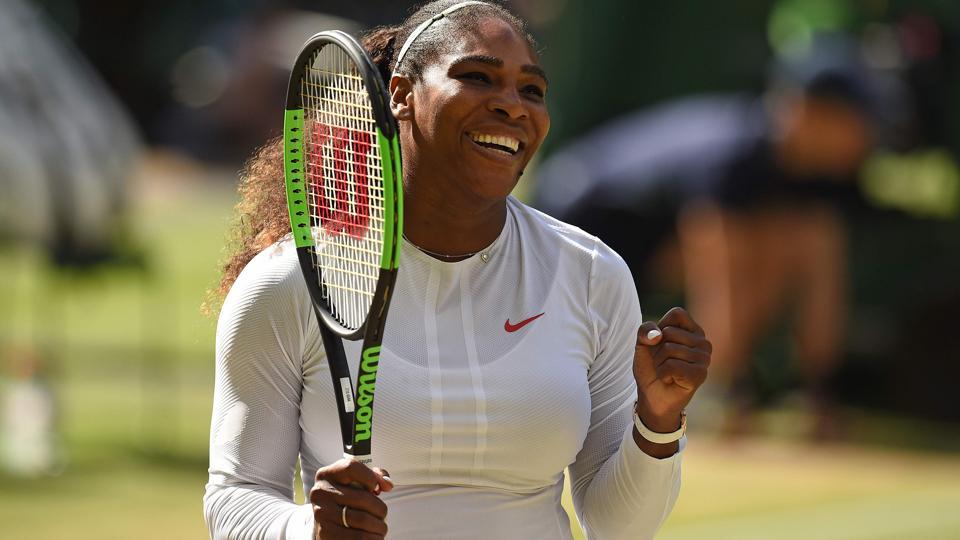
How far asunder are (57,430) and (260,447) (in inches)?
200

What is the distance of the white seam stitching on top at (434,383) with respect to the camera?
2.55m

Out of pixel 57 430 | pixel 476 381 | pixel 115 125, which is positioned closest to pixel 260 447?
pixel 476 381

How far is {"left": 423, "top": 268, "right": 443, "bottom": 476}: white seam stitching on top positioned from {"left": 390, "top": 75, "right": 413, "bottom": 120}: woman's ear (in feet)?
1.02

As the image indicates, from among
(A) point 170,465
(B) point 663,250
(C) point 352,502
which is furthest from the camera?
(B) point 663,250

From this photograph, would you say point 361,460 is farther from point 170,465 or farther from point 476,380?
point 170,465

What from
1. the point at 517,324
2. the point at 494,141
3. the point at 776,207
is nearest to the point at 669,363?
the point at 517,324

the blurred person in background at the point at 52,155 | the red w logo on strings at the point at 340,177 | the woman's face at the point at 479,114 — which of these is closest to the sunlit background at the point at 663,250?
the blurred person in background at the point at 52,155

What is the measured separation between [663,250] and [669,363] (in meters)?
7.39

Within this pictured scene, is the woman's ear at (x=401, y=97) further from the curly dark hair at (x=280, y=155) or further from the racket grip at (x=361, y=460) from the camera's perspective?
the racket grip at (x=361, y=460)

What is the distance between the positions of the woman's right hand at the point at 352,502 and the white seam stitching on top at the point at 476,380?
29 cm

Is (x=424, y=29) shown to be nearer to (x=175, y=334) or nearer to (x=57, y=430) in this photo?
(x=57, y=430)

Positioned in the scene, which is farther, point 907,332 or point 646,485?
point 907,332

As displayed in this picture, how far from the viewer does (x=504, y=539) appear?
8.53ft

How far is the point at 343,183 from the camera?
270 cm
